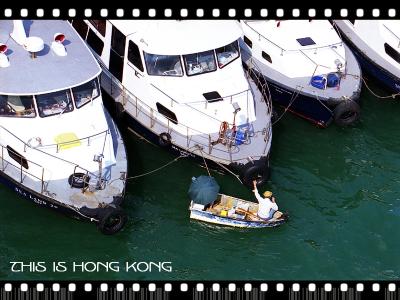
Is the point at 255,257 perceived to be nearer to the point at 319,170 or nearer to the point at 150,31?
the point at 319,170

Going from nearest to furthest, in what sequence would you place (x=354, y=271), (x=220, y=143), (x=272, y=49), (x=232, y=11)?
1. (x=232, y=11)
2. (x=354, y=271)
3. (x=220, y=143)
4. (x=272, y=49)

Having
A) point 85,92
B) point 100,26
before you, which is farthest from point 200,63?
point 85,92

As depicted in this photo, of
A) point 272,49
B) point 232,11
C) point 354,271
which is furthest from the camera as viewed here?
point 272,49

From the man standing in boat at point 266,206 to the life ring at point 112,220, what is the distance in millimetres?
3766

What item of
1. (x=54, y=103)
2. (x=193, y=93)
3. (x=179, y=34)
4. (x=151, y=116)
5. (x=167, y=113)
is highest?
(x=179, y=34)

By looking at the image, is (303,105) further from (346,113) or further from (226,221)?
(226,221)

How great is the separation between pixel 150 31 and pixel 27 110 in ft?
14.7

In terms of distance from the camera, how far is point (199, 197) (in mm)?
22375

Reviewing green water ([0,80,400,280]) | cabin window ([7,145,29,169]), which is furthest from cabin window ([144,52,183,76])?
cabin window ([7,145,29,169])

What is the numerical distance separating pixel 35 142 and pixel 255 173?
6.27 metres

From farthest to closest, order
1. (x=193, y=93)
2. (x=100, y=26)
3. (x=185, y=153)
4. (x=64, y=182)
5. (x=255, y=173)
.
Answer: (x=100, y=26) < (x=193, y=93) < (x=185, y=153) < (x=255, y=173) < (x=64, y=182)

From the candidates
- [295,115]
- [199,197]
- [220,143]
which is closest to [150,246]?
[199,197]

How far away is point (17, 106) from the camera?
72.6 feet

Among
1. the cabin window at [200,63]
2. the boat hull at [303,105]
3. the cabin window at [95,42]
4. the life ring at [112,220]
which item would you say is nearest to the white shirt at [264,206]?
the life ring at [112,220]
